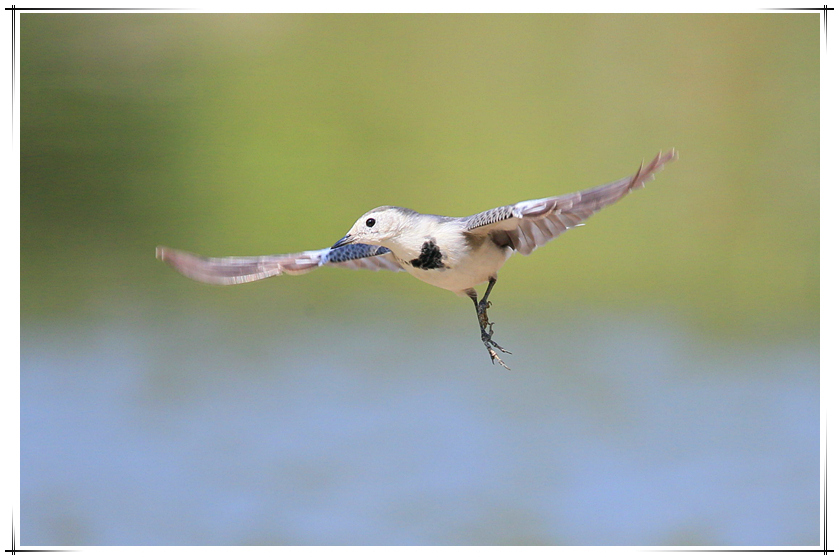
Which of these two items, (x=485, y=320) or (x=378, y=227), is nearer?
(x=378, y=227)

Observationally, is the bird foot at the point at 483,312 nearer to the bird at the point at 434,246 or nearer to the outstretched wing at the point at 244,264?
the bird at the point at 434,246

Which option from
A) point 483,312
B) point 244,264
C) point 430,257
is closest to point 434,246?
point 430,257

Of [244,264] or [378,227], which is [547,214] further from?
[244,264]

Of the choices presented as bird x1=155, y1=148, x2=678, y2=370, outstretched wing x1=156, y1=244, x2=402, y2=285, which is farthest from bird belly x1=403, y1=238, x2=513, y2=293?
outstretched wing x1=156, y1=244, x2=402, y2=285

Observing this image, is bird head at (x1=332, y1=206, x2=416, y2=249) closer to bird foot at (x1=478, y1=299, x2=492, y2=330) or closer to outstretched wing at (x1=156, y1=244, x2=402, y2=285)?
outstretched wing at (x1=156, y1=244, x2=402, y2=285)

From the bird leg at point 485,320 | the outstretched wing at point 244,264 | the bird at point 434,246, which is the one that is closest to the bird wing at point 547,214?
the bird at point 434,246
